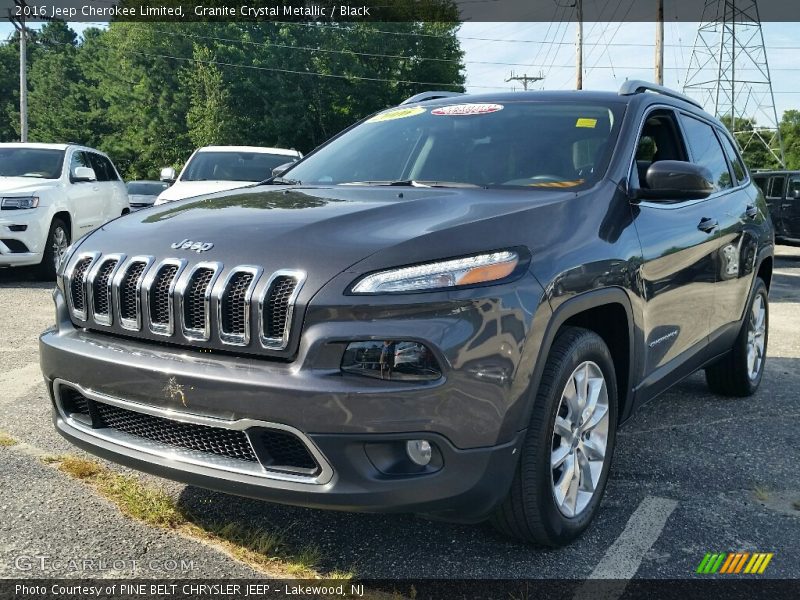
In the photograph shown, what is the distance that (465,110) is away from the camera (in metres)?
4.02

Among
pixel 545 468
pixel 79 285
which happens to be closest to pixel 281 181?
pixel 79 285

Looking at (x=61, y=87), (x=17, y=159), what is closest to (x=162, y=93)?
(x=61, y=87)

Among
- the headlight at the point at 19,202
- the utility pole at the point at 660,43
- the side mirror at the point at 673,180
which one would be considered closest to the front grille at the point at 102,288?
the side mirror at the point at 673,180

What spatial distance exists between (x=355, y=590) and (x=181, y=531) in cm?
76

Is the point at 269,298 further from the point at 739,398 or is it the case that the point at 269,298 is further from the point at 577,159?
the point at 739,398

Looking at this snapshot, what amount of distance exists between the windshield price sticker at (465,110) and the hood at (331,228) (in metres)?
0.87

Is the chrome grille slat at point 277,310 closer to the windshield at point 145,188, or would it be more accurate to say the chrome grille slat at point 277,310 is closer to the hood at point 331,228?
the hood at point 331,228

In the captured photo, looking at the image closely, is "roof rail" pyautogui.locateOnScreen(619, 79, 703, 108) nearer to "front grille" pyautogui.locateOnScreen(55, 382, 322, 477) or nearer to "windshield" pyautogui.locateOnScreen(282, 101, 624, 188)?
"windshield" pyautogui.locateOnScreen(282, 101, 624, 188)

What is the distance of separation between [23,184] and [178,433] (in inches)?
322

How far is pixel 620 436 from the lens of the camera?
429cm

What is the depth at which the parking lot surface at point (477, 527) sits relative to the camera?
108 inches

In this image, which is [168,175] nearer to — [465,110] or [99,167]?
[99,167]

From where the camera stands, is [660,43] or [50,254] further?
[660,43]

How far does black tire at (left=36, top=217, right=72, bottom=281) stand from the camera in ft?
31.9
